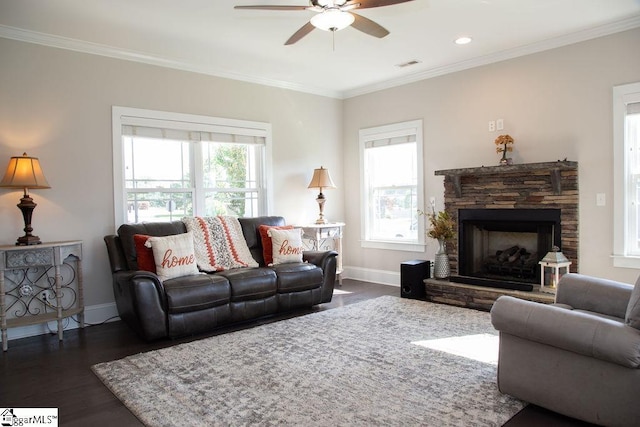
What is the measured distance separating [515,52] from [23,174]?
4871mm

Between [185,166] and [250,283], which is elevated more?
[185,166]

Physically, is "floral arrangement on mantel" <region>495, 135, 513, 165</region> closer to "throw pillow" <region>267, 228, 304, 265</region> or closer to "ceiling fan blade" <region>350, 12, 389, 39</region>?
"ceiling fan blade" <region>350, 12, 389, 39</region>

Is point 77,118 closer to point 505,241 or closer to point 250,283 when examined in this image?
point 250,283

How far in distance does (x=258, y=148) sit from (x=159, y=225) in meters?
1.85

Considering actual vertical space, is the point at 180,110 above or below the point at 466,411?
above

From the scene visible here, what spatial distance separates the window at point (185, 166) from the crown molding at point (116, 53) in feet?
1.77

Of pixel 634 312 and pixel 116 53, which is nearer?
pixel 634 312

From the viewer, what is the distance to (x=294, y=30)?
13.3ft

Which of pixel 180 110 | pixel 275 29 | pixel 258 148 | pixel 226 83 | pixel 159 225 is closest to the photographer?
pixel 275 29

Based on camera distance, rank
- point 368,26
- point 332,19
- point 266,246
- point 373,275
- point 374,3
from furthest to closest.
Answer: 1. point 373,275
2. point 266,246
3. point 368,26
4. point 332,19
5. point 374,3

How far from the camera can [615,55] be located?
409 cm

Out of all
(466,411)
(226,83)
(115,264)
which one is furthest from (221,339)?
(226,83)

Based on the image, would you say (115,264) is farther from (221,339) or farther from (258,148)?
(258,148)

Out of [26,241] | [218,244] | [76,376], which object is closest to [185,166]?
[218,244]
